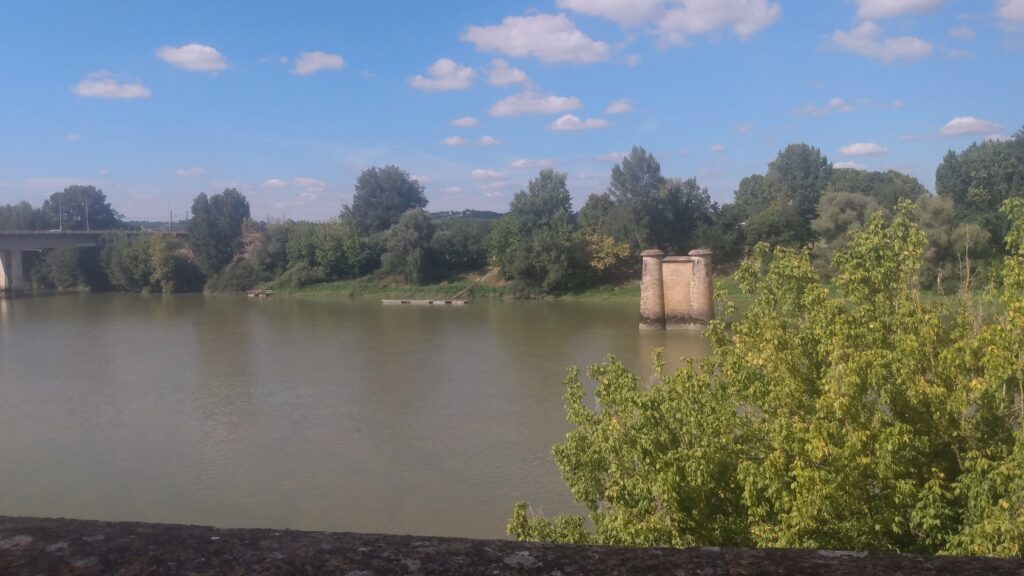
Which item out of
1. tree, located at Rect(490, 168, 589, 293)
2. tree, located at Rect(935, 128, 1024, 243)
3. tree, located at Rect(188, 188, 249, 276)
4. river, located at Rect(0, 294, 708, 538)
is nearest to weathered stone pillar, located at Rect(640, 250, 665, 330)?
river, located at Rect(0, 294, 708, 538)

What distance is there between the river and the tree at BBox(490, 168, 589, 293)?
11611 mm

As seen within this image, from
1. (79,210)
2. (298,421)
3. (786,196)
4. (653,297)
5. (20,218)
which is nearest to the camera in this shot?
(298,421)

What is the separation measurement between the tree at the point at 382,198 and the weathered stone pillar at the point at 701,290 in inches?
1257

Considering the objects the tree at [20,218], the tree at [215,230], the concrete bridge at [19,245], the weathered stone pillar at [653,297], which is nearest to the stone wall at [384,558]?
the weathered stone pillar at [653,297]

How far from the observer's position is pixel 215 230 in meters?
52.6

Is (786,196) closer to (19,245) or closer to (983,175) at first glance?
(983,175)

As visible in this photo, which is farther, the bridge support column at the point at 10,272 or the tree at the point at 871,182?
the bridge support column at the point at 10,272

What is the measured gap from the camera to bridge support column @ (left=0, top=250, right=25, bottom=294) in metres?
50.4

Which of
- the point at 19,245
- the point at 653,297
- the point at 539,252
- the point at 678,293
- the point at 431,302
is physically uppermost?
the point at 19,245

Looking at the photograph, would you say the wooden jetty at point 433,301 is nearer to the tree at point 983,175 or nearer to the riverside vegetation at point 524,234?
→ the riverside vegetation at point 524,234

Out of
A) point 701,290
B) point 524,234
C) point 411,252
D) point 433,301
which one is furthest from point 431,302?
point 701,290

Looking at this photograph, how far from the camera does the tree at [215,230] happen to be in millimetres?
51750

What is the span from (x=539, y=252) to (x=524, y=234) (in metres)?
4.69

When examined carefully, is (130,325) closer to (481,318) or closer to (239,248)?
(481,318)
